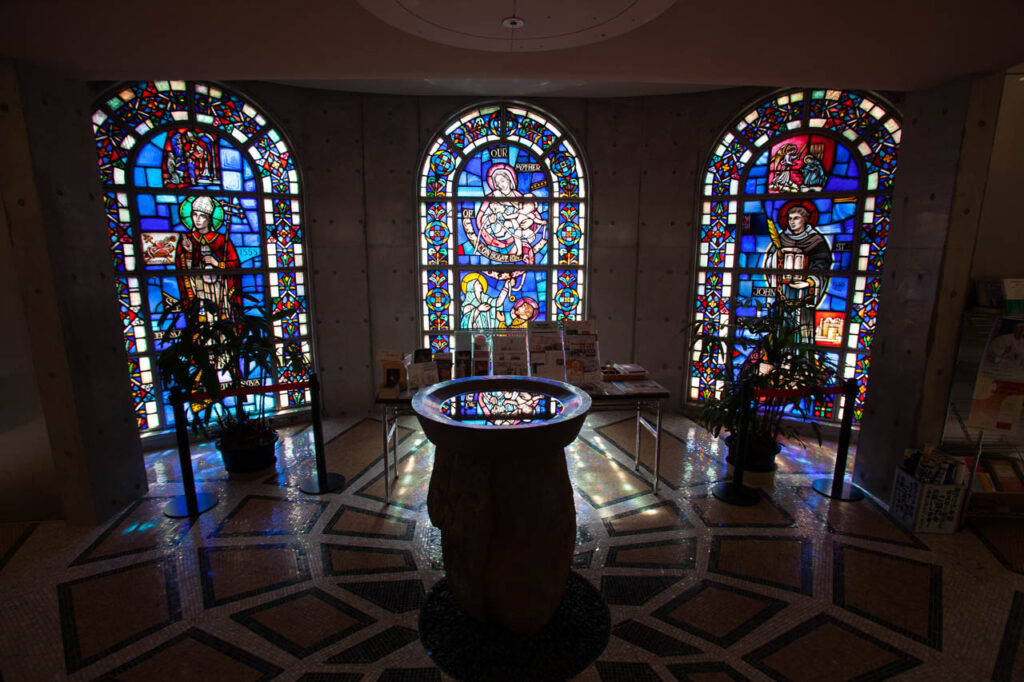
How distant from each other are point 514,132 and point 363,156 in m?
1.70

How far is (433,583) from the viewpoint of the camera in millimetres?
2939

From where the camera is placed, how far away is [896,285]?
373 cm

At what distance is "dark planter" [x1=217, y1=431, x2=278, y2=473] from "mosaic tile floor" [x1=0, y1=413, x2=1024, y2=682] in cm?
18

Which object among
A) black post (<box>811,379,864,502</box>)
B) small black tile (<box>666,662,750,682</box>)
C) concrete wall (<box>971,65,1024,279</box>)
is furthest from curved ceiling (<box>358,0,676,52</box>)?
black post (<box>811,379,864,502</box>)

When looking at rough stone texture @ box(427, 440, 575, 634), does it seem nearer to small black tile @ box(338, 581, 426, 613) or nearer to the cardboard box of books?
small black tile @ box(338, 581, 426, 613)

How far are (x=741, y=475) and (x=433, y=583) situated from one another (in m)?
2.49

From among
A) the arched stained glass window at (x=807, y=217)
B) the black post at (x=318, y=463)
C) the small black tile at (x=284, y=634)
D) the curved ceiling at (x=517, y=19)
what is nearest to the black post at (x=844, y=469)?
the arched stained glass window at (x=807, y=217)

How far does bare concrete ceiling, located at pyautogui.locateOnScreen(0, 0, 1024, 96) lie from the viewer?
238cm

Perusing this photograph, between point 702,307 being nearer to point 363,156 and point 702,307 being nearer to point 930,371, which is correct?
point 930,371

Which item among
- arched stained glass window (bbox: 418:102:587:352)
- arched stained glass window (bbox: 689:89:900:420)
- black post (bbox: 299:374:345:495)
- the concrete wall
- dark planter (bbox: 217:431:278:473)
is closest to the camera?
the concrete wall

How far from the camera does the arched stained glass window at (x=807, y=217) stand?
4809 millimetres

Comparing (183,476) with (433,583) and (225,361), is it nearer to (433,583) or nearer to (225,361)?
(225,361)

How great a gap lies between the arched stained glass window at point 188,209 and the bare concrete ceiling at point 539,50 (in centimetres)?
152

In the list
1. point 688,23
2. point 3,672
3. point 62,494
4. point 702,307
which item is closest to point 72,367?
point 62,494
